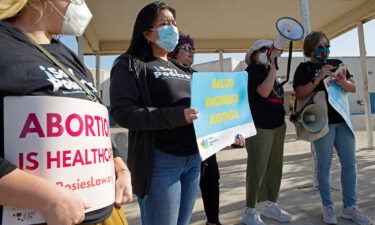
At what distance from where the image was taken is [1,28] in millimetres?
883

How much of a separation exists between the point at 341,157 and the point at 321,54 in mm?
1093

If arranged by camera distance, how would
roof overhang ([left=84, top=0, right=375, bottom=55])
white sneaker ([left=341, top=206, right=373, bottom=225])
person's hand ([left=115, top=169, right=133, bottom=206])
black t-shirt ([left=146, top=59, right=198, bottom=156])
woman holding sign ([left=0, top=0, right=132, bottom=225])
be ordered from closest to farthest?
woman holding sign ([left=0, top=0, right=132, bottom=225]) → person's hand ([left=115, top=169, right=133, bottom=206]) → black t-shirt ([left=146, top=59, right=198, bottom=156]) → white sneaker ([left=341, top=206, right=373, bottom=225]) → roof overhang ([left=84, top=0, right=375, bottom=55])

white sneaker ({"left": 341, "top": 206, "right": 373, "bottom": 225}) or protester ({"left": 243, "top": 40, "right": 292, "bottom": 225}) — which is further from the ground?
protester ({"left": 243, "top": 40, "right": 292, "bottom": 225})

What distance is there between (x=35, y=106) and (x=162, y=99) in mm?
867

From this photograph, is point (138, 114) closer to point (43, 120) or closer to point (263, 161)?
point (43, 120)

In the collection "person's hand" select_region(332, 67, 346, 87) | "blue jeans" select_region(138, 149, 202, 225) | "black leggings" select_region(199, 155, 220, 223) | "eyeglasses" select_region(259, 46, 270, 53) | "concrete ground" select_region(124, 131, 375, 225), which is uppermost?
"eyeglasses" select_region(259, 46, 270, 53)

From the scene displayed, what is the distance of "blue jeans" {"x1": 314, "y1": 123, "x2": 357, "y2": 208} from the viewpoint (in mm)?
3012

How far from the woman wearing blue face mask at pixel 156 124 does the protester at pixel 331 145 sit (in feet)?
6.00

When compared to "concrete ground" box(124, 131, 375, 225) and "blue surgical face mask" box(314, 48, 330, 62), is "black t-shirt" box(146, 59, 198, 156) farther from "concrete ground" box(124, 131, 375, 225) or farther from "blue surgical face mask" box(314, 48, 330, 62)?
"blue surgical face mask" box(314, 48, 330, 62)

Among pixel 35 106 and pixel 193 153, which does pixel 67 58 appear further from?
pixel 193 153

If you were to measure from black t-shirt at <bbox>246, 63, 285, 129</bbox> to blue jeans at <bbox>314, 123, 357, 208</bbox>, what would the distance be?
0.52 metres

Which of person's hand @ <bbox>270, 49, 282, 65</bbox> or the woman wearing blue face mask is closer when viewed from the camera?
the woman wearing blue face mask

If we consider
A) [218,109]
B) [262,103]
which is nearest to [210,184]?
[262,103]

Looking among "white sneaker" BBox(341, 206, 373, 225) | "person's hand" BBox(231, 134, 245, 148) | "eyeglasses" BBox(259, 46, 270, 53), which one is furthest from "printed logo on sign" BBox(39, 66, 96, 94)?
"white sneaker" BBox(341, 206, 373, 225)
